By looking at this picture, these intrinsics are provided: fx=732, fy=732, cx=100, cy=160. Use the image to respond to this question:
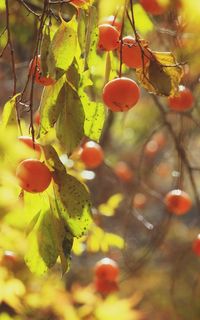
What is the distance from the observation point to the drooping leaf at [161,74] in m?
1.25

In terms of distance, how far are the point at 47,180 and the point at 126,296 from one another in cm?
358

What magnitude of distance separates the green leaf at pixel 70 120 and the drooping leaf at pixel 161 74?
16cm

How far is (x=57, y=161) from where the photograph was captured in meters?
1.13

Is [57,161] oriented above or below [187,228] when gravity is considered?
above

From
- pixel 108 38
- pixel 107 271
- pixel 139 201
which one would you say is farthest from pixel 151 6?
pixel 139 201

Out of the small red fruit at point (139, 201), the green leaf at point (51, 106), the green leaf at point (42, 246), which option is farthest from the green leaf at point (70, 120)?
the small red fruit at point (139, 201)

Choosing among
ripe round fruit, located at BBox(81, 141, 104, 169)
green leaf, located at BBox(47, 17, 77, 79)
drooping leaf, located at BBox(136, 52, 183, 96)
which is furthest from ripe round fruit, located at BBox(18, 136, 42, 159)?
ripe round fruit, located at BBox(81, 141, 104, 169)

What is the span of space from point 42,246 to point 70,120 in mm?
212

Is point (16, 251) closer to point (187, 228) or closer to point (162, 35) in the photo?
point (162, 35)

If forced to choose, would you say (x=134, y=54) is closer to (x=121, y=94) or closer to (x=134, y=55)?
(x=134, y=55)

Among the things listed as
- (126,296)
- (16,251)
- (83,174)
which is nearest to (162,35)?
(83,174)

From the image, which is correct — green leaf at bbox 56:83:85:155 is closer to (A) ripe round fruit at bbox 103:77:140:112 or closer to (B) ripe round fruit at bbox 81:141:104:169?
(A) ripe round fruit at bbox 103:77:140:112

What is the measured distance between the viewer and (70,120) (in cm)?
113

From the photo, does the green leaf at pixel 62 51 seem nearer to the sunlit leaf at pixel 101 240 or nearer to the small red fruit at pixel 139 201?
the sunlit leaf at pixel 101 240
